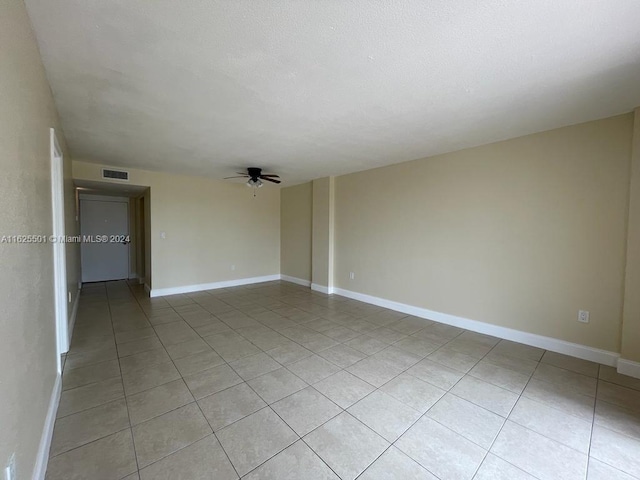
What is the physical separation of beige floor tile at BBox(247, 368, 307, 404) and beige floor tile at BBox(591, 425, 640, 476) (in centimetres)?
198

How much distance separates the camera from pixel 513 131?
2.95 meters

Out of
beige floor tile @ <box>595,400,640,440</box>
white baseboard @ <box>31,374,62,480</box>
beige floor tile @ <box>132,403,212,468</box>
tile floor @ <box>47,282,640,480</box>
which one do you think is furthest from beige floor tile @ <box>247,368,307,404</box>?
beige floor tile @ <box>595,400,640,440</box>

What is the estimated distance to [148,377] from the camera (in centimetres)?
239

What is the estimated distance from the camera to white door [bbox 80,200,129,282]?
6.28 m

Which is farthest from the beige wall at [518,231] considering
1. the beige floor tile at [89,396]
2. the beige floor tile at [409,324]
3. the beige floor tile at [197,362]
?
the beige floor tile at [89,396]

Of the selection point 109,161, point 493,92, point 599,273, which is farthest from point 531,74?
point 109,161

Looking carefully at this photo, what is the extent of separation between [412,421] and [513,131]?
3087 mm

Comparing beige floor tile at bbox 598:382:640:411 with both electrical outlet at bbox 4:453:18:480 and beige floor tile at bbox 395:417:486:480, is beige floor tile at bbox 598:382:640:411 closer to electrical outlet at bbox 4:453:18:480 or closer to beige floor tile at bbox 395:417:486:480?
beige floor tile at bbox 395:417:486:480

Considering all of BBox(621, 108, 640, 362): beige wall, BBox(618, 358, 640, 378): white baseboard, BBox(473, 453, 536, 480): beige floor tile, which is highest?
BBox(621, 108, 640, 362): beige wall

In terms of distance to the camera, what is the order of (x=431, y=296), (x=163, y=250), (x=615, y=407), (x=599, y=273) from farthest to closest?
1. (x=163, y=250)
2. (x=431, y=296)
3. (x=599, y=273)
4. (x=615, y=407)

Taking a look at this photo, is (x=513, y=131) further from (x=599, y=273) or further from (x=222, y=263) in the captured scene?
(x=222, y=263)

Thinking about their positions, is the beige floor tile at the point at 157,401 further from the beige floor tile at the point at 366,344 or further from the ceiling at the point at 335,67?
the ceiling at the point at 335,67

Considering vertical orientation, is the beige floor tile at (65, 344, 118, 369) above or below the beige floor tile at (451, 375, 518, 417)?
above

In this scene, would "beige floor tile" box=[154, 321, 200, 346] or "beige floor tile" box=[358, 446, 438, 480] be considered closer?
"beige floor tile" box=[358, 446, 438, 480]
